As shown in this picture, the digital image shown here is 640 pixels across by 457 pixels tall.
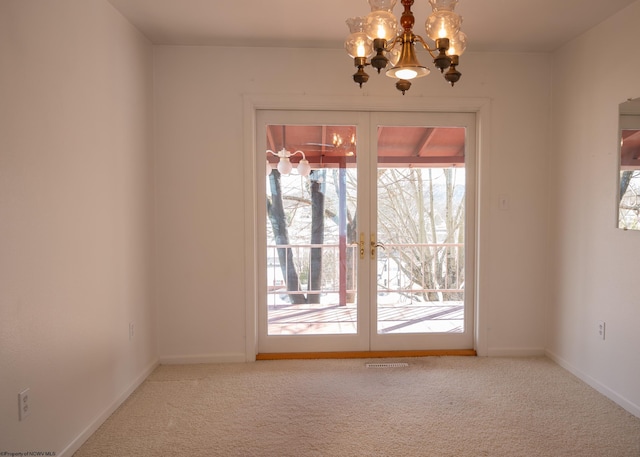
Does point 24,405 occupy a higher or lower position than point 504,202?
lower

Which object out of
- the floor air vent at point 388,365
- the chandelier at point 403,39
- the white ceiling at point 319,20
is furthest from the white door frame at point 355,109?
the chandelier at point 403,39

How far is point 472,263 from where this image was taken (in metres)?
3.44

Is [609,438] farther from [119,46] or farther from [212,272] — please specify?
[119,46]

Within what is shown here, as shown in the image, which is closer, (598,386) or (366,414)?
(366,414)

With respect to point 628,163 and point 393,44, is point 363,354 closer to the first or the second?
point 628,163

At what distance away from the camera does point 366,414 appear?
95.7 inches

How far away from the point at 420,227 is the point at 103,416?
8.91 ft

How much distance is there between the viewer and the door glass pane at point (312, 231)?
3.37m

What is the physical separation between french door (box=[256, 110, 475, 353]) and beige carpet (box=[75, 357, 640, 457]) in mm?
355

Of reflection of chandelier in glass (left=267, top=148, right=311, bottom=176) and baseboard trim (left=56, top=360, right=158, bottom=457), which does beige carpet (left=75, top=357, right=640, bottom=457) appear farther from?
reflection of chandelier in glass (left=267, top=148, right=311, bottom=176)

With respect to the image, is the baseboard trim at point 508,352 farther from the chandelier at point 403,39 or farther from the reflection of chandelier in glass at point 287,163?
the chandelier at point 403,39

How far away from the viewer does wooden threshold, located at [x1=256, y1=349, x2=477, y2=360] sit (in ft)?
11.0

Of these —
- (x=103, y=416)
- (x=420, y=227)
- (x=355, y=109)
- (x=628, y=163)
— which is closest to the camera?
(x=103, y=416)

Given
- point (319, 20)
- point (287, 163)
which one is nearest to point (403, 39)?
point (319, 20)
